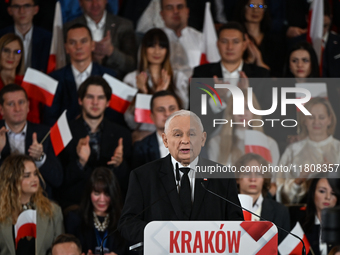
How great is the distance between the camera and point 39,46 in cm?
534

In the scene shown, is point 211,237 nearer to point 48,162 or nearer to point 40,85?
point 48,162

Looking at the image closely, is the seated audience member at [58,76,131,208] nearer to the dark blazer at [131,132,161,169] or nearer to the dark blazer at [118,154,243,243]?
the dark blazer at [131,132,161,169]

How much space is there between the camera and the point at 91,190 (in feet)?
13.9

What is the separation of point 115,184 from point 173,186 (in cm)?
158

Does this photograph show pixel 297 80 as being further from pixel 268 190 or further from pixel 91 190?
pixel 91 190

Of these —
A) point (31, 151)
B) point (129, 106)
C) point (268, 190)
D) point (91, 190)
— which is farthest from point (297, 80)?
point (31, 151)

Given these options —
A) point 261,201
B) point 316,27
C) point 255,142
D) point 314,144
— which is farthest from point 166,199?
point 316,27

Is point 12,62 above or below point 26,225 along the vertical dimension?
above

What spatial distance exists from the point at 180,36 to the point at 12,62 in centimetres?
156

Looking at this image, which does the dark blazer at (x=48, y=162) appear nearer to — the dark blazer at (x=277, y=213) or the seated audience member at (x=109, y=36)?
the seated audience member at (x=109, y=36)

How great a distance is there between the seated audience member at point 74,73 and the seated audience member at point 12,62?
0.52ft

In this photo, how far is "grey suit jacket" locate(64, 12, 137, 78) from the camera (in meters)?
5.27

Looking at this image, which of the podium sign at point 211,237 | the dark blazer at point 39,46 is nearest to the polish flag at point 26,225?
the dark blazer at point 39,46

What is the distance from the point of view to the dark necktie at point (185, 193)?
267 cm
